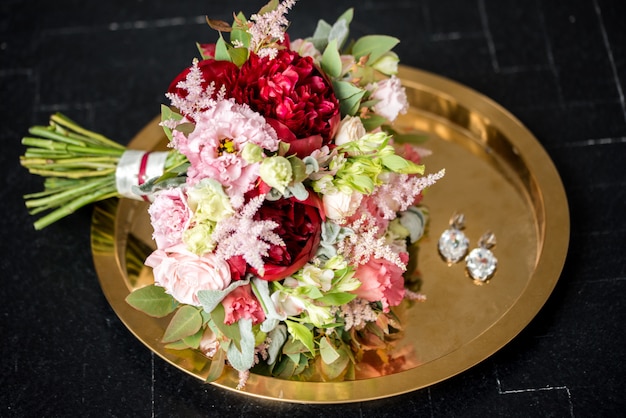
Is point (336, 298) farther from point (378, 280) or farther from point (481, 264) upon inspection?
point (481, 264)

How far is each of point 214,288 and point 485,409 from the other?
399mm

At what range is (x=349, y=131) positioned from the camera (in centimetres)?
99

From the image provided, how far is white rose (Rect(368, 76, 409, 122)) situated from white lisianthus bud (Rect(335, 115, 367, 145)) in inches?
3.7

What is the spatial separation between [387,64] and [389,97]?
61mm

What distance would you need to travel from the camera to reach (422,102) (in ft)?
4.42

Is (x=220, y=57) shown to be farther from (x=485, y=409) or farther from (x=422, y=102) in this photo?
(x=485, y=409)

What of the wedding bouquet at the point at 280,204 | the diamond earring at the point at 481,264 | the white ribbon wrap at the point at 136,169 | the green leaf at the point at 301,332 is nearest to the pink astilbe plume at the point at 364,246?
the wedding bouquet at the point at 280,204

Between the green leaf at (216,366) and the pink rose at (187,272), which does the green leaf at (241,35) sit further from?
the green leaf at (216,366)

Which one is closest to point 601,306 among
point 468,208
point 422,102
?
point 468,208

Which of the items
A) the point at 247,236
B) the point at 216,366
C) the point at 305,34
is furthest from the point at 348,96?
the point at 305,34

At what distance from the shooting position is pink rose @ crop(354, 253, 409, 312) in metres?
1.01

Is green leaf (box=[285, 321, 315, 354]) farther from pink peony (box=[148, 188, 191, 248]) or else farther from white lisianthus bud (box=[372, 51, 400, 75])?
white lisianthus bud (box=[372, 51, 400, 75])

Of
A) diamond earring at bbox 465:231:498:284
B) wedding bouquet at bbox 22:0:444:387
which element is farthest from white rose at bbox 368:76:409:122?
diamond earring at bbox 465:231:498:284

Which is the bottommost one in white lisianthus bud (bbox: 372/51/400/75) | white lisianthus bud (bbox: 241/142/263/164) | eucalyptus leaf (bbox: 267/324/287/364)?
eucalyptus leaf (bbox: 267/324/287/364)
